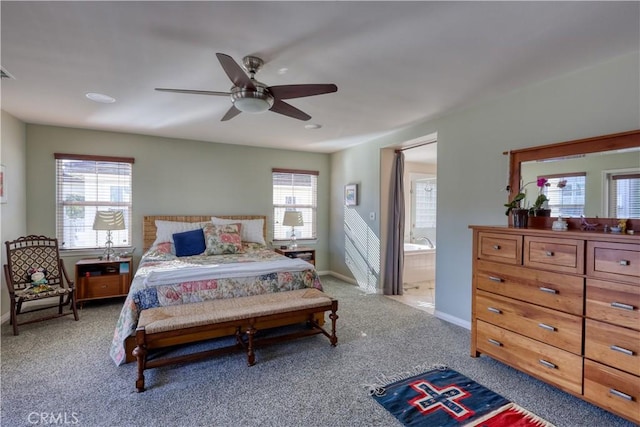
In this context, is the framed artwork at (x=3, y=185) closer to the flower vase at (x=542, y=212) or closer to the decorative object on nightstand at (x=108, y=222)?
the decorative object on nightstand at (x=108, y=222)

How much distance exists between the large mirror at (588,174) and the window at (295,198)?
12.3ft

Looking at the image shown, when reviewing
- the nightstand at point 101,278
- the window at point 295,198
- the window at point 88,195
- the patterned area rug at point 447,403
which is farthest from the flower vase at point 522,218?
the window at point 88,195

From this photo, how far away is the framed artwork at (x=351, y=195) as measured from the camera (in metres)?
5.29

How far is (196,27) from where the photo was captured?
1.88m

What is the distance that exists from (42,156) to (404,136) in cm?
490

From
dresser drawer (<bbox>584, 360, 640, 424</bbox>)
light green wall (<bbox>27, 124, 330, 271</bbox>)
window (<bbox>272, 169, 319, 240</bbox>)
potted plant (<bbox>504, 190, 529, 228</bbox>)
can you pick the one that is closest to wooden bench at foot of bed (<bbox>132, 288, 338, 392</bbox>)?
potted plant (<bbox>504, 190, 529, 228</bbox>)

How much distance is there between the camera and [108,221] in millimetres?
4188

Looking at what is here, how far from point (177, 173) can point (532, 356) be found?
495 centimetres

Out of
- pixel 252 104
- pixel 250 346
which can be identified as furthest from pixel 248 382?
pixel 252 104

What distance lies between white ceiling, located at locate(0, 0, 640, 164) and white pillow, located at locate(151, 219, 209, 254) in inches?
68.1

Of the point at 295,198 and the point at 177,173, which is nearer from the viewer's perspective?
the point at 177,173

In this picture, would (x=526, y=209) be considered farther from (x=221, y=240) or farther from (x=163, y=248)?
(x=163, y=248)

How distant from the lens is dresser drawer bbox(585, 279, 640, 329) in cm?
181

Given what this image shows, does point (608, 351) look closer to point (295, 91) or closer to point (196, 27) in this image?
point (295, 91)
